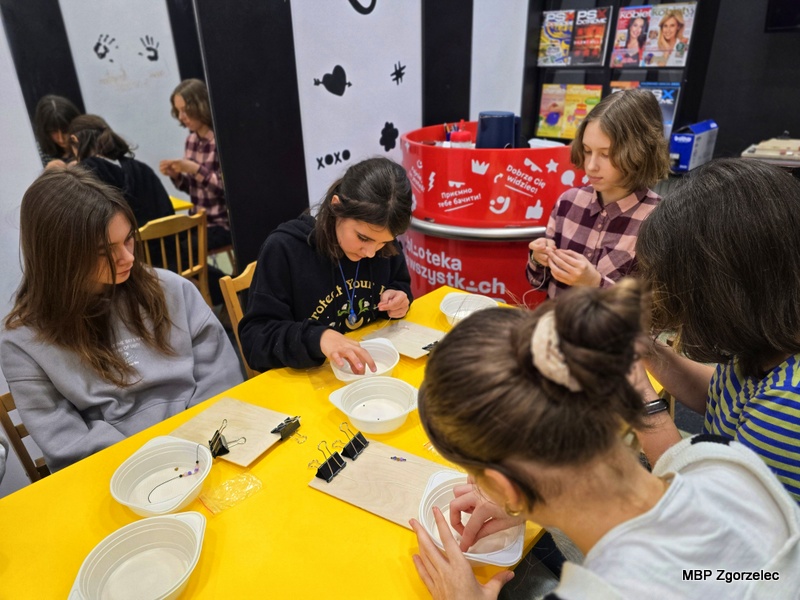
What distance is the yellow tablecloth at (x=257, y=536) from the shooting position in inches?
32.5

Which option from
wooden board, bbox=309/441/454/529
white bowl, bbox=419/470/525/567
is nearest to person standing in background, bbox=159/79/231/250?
wooden board, bbox=309/441/454/529

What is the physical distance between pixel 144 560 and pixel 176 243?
175 cm

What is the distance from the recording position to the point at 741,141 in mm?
3600

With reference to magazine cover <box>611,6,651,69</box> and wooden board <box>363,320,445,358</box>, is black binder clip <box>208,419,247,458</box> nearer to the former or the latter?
wooden board <box>363,320,445,358</box>

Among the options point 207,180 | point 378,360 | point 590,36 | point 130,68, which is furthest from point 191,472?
point 590,36

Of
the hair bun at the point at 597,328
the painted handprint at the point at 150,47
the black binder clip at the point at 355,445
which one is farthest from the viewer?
the painted handprint at the point at 150,47

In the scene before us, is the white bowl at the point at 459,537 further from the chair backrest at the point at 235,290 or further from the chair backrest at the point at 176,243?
the chair backrest at the point at 176,243

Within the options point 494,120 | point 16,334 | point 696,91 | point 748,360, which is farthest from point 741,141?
point 16,334

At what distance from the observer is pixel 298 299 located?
5.27ft

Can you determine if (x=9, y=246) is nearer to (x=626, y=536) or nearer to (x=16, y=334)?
(x=16, y=334)

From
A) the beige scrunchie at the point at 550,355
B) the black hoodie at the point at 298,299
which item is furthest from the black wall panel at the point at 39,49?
the beige scrunchie at the point at 550,355

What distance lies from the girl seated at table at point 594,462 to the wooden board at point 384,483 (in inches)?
11.9

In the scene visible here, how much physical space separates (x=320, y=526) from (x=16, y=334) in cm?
93

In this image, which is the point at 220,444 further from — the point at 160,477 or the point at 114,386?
the point at 114,386
